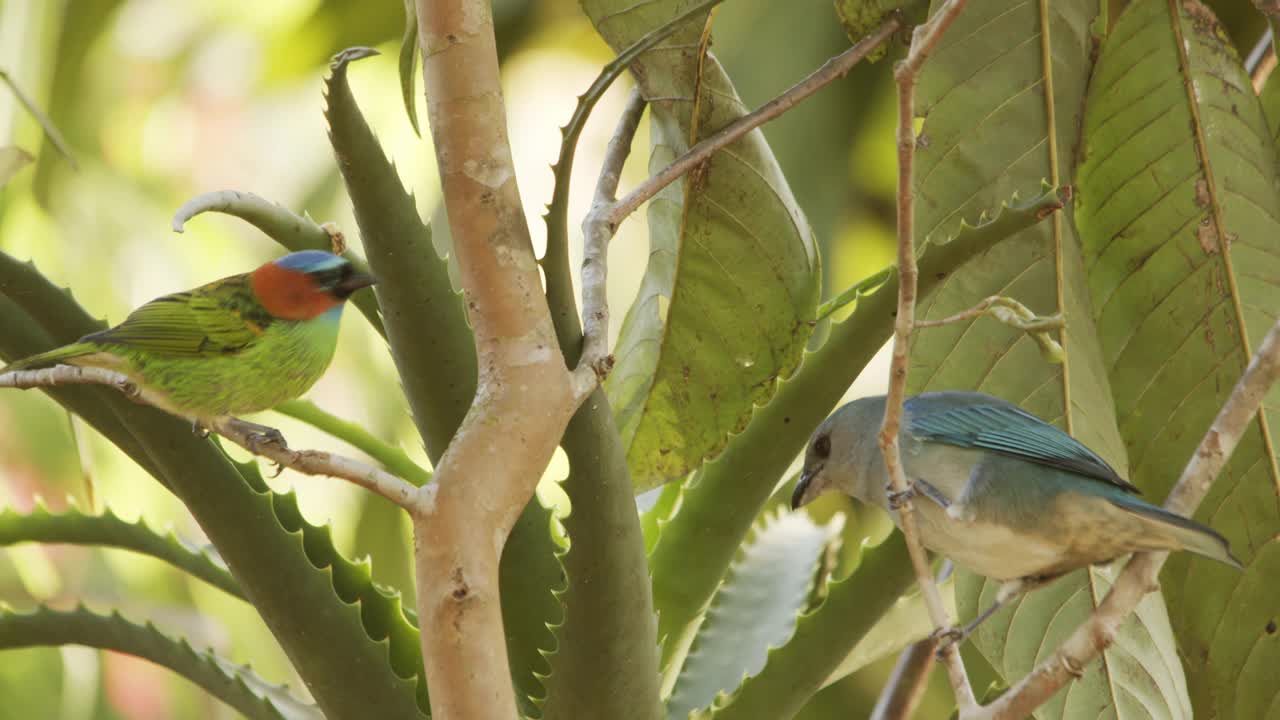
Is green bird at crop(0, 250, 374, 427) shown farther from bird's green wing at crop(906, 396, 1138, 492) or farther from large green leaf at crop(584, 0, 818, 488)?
bird's green wing at crop(906, 396, 1138, 492)

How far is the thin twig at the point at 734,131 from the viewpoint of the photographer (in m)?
0.94

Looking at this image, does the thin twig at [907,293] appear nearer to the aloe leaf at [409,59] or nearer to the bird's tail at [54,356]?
the aloe leaf at [409,59]

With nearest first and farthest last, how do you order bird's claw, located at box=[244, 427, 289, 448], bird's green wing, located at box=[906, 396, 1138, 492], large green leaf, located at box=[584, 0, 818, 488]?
bird's claw, located at box=[244, 427, 289, 448], bird's green wing, located at box=[906, 396, 1138, 492], large green leaf, located at box=[584, 0, 818, 488]

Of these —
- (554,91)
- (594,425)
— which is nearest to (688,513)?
(594,425)

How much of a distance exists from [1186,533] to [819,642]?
383 millimetres

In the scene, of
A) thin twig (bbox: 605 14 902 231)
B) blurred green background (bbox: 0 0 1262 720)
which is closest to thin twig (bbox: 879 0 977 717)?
thin twig (bbox: 605 14 902 231)

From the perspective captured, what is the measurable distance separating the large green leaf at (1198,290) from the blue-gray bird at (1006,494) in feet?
1.37

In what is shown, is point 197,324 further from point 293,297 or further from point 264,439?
point 264,439

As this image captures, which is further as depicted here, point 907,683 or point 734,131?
point 907,683

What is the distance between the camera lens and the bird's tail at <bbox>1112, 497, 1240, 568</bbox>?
0.83 metres

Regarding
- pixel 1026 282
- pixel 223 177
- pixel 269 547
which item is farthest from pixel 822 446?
pixel 223 177

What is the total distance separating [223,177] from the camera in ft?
11.7

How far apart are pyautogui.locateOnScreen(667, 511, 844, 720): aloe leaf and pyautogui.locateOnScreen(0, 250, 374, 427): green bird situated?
60 centimetres

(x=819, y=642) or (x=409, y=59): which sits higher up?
(x=409, y=59)
